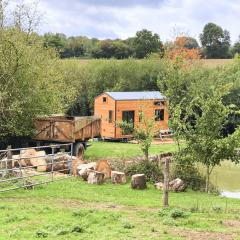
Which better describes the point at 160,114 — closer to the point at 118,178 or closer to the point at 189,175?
the point at 189,175

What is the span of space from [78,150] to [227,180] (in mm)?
8433

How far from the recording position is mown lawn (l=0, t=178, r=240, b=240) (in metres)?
11.2

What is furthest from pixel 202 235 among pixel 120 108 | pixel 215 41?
pixel 215 41

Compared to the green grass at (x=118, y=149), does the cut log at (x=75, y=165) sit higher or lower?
higher

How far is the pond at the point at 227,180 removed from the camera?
24853 millimetres

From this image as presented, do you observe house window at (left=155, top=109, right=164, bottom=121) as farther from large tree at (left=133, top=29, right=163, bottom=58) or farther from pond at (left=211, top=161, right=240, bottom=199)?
large tree at (left=133, top=29, right=163, bottom=58)

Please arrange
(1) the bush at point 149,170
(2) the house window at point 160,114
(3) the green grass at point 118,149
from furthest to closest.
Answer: (2) the house window at point 160,114
(3) the green grass at point 118,149
(1) the bush at point 149,170

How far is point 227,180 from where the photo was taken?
27891 millimetres

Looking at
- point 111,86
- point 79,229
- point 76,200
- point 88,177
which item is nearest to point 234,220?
point 79,229

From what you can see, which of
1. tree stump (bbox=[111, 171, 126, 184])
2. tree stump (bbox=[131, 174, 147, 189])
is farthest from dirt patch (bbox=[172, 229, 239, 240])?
tree stump (bbox=[111, 171, 126, 184])

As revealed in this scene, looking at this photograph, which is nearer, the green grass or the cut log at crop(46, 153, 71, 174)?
the cut log at crop(46, 153, 71, 174)

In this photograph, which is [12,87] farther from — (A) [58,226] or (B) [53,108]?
(A) [58,226]

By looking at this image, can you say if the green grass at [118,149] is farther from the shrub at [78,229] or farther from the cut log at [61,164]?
the shrub at [78,229]

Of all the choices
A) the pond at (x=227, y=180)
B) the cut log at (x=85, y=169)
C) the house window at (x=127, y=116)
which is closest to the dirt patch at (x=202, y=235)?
the cut log at (x=85, y=169)
